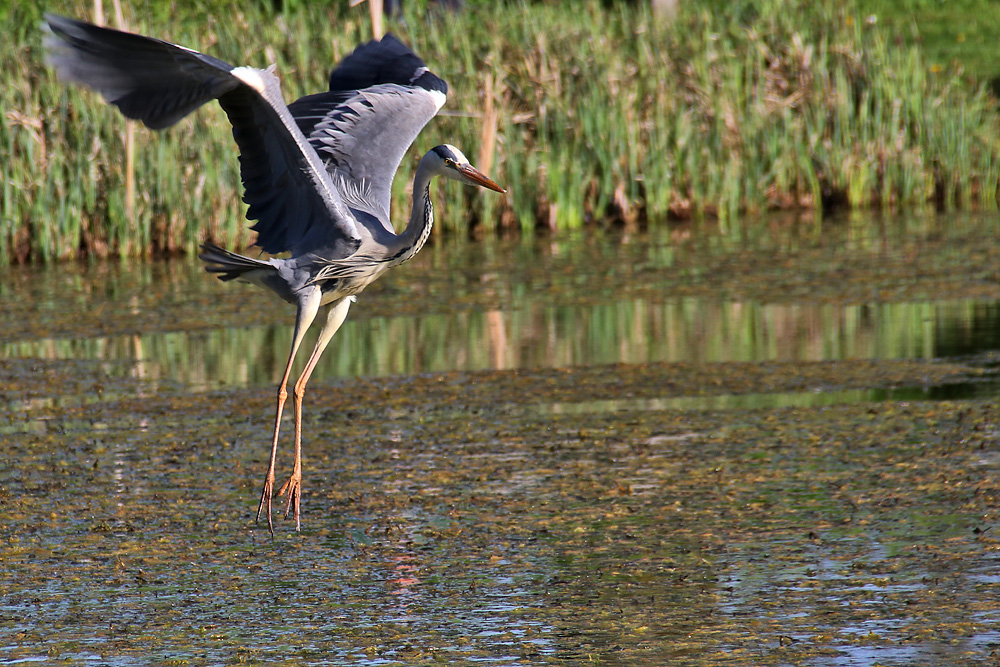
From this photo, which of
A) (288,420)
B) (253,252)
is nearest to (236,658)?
(288,420)

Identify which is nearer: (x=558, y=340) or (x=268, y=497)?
(x=268, y=497)

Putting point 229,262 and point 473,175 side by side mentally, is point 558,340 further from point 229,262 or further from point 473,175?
point 229,262

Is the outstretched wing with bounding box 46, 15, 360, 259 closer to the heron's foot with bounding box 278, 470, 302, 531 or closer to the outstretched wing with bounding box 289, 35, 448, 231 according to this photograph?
the outstretched wing with bounding box 289, 35, 448, 231

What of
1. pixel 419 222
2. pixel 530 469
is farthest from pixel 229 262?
pixel 530 469

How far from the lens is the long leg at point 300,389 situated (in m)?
5.48

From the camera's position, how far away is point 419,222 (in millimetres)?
5957

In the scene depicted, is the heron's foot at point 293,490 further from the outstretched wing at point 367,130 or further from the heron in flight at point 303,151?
the outstretched wing at point 367,130

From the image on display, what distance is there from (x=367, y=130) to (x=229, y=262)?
0.96 metres

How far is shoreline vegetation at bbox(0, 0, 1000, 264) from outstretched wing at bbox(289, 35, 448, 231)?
4970 mm

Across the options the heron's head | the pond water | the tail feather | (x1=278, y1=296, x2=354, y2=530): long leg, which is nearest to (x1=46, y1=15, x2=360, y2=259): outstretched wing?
the tail feather

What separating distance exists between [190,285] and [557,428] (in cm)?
503

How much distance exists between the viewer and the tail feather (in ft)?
19.0

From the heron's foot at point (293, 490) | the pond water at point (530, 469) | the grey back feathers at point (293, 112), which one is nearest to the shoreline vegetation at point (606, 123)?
the pond water at point (530, 469)

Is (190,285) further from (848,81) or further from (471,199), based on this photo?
(848,81)
